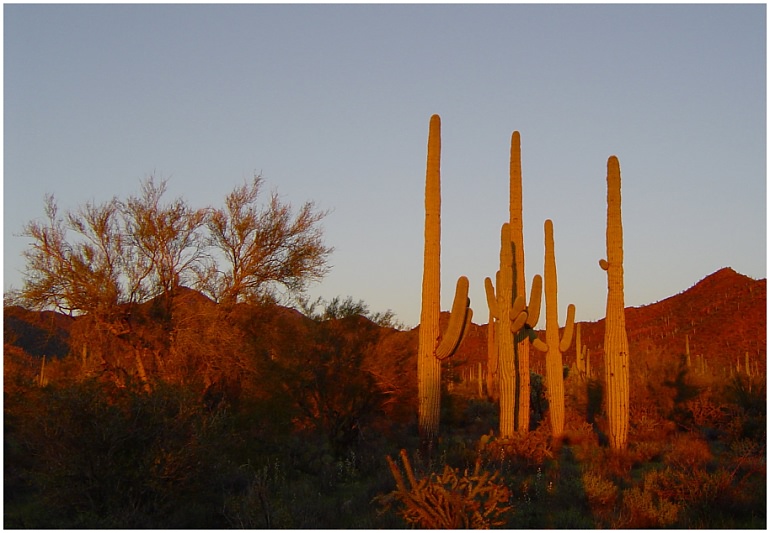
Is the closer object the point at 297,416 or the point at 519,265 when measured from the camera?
the point at 297,416

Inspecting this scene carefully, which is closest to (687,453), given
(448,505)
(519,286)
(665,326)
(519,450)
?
(519,450)

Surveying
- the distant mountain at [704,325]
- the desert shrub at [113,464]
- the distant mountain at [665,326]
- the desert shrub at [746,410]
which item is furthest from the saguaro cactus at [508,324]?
the distant mountain at [704,325]

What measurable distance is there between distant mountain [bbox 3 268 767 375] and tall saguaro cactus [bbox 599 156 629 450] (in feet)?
16.9

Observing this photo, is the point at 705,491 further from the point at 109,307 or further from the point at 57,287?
the point at 57,287

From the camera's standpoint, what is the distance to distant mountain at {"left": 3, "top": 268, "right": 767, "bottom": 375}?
704 inches

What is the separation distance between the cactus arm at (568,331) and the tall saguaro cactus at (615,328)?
3283 millimetres

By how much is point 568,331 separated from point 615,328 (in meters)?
4.83

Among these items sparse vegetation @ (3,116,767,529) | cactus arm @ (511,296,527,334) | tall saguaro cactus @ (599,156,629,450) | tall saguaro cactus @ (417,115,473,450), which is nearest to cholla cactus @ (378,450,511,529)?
sparse vegetation @ (3,116,767,529)

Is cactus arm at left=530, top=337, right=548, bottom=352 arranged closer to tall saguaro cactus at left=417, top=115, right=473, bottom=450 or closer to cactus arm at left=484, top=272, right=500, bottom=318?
cactus arm at left=484, top=272, right=500, bottom=318

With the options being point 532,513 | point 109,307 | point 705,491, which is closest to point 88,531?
point 532,513

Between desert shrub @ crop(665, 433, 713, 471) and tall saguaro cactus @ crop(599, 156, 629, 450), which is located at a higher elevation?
tall saguaro cactus @ crop(599, 156, 629, 450)

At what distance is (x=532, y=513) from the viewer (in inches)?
395

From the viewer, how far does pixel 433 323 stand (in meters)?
14.8

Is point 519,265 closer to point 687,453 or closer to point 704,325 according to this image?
point 687,453
